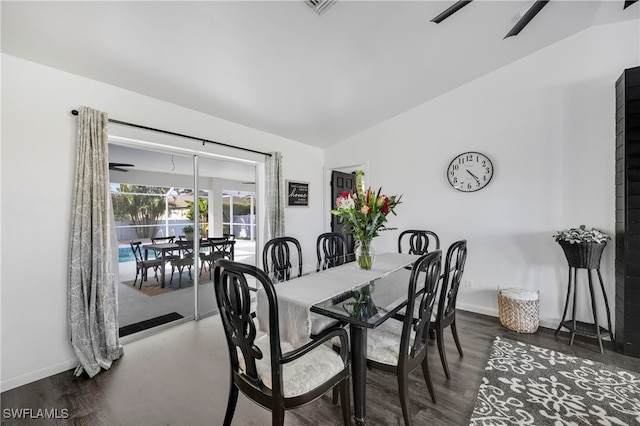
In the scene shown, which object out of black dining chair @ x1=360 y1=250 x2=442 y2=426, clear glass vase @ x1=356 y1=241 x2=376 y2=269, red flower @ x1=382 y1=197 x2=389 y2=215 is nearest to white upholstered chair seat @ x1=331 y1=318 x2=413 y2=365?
black dining chair @ x1=360 y1=250 x2=442 y2=426

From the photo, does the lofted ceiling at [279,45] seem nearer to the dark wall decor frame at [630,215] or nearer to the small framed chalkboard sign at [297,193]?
the dark wall decor frame at [630,215]

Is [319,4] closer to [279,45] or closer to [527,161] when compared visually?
[279,45]

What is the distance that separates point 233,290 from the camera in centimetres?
132

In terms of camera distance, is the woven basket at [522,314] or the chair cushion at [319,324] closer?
the chair cushion at [319,324]

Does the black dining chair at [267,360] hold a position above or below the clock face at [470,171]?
below

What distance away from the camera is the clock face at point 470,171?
343 centimetres

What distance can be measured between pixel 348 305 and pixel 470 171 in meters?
2.78

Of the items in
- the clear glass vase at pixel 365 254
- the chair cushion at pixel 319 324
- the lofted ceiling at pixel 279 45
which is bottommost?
the chair cushion at pixel 319 324

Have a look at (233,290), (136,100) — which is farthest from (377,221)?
(136,100)

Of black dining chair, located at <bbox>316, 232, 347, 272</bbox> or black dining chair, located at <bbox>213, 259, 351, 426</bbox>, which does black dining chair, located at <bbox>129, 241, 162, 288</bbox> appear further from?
black dining chair, located at <bbox>213, 259, 351, 426</bbox>

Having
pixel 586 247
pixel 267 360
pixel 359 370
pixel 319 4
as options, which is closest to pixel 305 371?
pixel 267 360

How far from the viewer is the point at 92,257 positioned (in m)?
2.34

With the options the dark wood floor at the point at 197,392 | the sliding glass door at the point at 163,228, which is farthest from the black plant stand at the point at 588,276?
the sliding glass door at the point at 163,228

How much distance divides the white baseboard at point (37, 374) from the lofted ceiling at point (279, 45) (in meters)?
2.43
